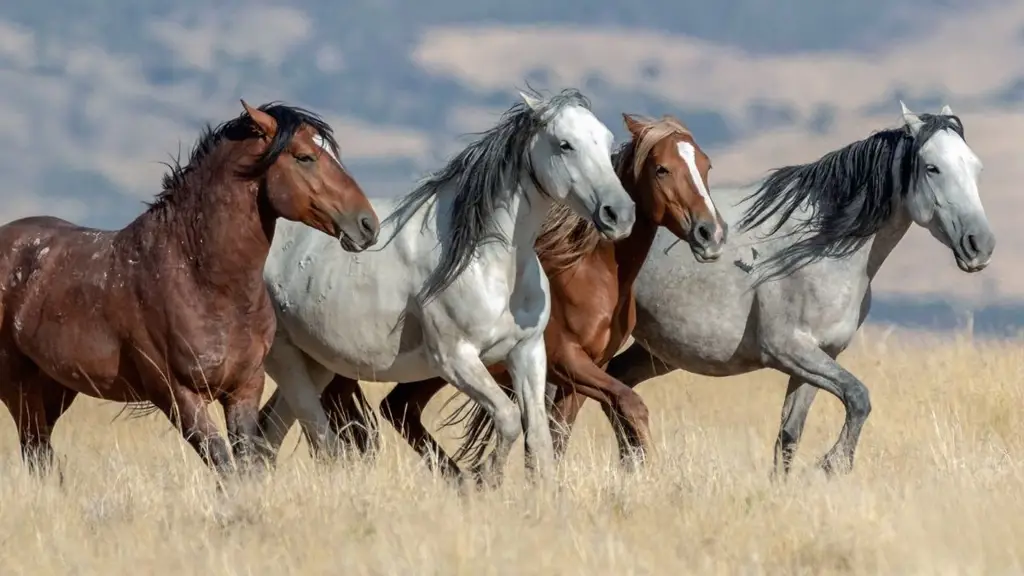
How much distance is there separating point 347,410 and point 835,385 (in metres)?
2.82

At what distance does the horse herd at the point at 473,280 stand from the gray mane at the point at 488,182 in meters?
0.01

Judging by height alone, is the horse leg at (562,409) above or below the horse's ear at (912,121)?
below

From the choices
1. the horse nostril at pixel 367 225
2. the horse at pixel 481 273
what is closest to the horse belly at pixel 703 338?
the horse at pixel 481 273

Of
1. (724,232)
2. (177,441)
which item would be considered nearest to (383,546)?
(724,232)

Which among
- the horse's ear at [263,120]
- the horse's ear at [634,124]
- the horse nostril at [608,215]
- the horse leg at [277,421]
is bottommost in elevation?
the horse leg at [277,421]

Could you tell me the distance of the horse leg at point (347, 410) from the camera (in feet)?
28.8

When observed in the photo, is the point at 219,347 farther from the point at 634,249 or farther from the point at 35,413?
the point at 634,249

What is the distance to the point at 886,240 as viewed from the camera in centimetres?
884

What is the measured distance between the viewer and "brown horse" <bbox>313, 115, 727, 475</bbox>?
7.86 meters

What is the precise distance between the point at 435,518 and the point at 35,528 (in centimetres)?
167

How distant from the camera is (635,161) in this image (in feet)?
26.5

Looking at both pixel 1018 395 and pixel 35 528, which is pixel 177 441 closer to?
pixel 35 528

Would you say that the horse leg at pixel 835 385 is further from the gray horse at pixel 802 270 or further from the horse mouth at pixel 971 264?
the horse mouth at pixel 971 264

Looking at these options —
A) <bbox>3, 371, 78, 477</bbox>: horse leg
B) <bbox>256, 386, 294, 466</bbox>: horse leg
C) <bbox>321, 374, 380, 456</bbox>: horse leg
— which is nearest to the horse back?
<bbox>3, 371, 78, 477</bbox>: horse leg
